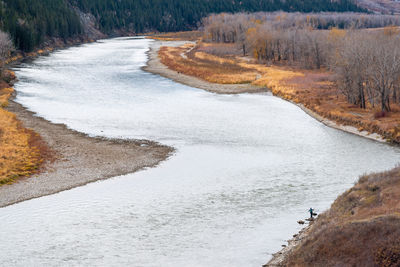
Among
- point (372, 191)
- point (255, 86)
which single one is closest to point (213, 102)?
point (255, 86)

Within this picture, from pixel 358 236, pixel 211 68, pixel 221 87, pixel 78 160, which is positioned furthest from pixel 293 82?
pixel 358 236

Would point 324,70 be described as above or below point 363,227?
above

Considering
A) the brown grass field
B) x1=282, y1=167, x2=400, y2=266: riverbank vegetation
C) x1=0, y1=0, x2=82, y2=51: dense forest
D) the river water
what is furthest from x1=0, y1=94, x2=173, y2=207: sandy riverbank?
x1=0, y1=0, x2=82, y2=51: dense forest

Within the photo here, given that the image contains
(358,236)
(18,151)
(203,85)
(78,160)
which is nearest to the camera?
(358,236)

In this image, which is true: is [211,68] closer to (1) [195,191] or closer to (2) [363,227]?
(1) [195,191]

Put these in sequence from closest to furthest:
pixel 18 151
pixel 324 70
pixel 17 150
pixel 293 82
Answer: pixel 18 151, pixel 17 150, pixel 293 82, pixel 324 70

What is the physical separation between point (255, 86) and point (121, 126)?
105ft

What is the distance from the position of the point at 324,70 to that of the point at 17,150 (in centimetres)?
6584

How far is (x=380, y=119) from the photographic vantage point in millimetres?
45375

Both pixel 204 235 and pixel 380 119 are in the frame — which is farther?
pixel 380 119

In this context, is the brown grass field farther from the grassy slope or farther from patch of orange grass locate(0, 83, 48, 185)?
patch of orange grass locate(0, 83, 48, 185)

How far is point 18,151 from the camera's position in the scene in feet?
120

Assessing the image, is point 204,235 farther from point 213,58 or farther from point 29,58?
point 29,58

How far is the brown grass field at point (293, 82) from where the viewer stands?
149 ft
